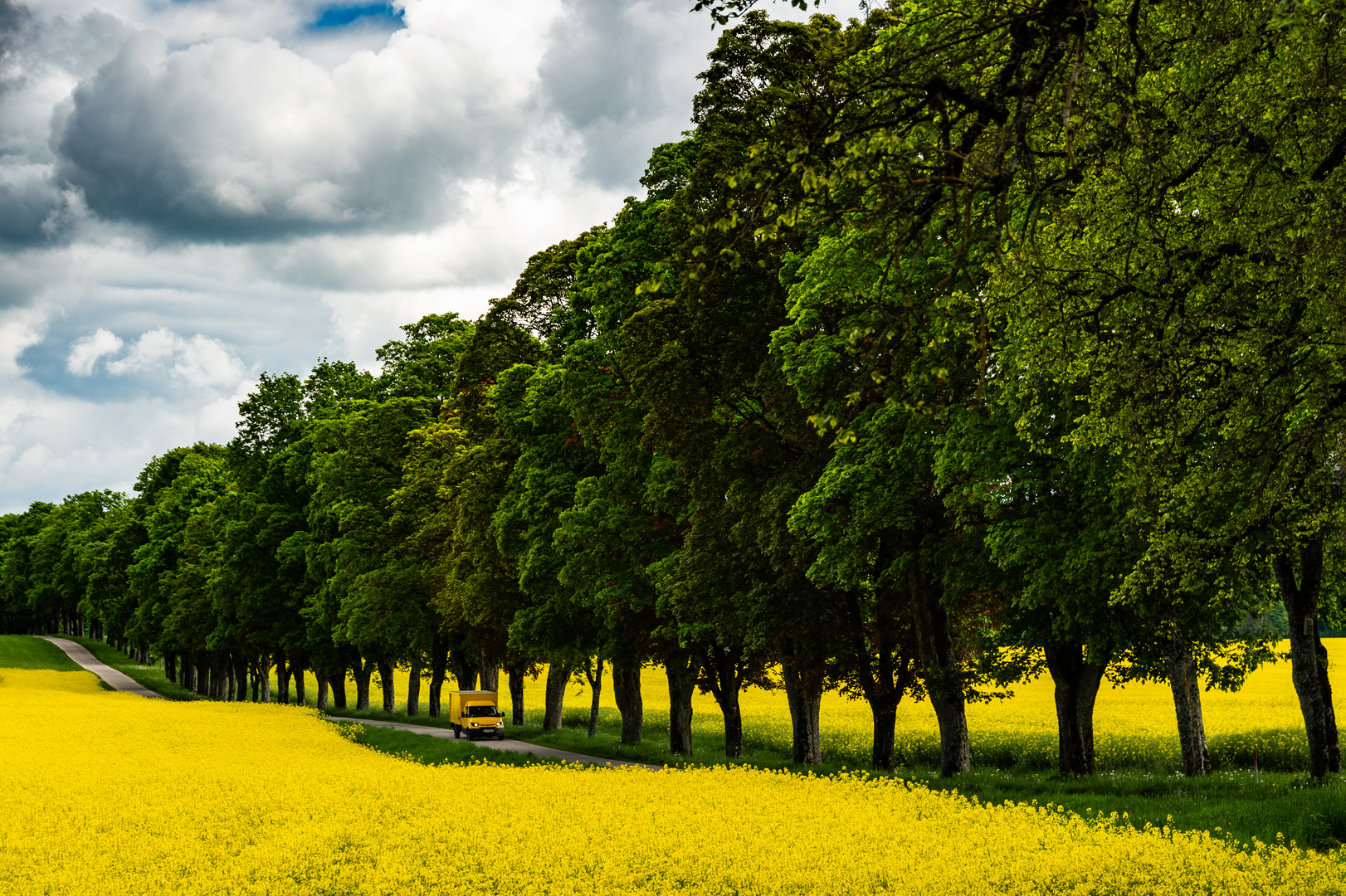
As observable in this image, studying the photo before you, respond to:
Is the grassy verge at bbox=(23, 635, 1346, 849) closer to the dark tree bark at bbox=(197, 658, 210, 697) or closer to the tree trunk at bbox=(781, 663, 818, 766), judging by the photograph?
the tree trunk at bbox=(781, 663, 818, 766)

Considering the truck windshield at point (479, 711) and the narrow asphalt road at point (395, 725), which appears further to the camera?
the truck windshield at point (479, 711)

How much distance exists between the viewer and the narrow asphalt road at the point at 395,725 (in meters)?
33.9

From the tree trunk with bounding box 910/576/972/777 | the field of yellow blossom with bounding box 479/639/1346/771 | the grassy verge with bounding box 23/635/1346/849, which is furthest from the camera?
the field of yellow blossom with bounding box 479/639/1346/771

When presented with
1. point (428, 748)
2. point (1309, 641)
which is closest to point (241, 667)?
point (428, 748)

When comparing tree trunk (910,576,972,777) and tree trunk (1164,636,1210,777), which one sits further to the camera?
tree trunk (1164,636,1210,777)

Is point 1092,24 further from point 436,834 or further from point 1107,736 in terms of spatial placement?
point 1107,736

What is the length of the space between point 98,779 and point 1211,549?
987 inches

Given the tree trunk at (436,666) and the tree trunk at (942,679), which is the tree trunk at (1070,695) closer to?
the tree trunk at (942,679)

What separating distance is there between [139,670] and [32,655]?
955 cm

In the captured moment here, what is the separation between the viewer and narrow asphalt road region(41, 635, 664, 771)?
111 feet

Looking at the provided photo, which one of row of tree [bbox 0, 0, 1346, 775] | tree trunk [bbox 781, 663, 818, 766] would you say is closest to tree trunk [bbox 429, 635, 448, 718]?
row of tree [bbox 0, 0, 1346, 775]

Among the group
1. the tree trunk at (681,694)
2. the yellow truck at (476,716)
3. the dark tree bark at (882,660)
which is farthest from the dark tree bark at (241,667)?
the dark tree bark at (882,660)

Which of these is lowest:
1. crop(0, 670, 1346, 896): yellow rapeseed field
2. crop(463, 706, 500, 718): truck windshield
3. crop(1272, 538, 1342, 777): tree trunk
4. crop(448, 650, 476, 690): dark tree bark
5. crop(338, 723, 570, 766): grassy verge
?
crop(338, 723, 570, 766): grassy verge

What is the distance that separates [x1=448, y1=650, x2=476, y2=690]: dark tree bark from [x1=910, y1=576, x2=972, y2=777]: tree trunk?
107 feet
